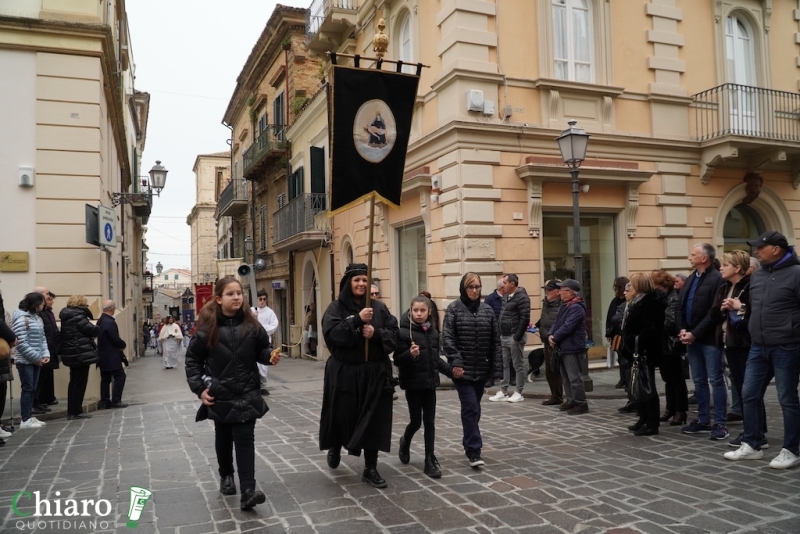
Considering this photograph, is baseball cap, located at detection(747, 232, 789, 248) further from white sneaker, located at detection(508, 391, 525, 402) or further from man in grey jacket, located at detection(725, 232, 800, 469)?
white sneaker, located at detection(508, 391, 525, 402)

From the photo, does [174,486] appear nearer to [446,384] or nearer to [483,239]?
[446,384]

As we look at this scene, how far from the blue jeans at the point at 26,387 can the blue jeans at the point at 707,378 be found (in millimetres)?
8314

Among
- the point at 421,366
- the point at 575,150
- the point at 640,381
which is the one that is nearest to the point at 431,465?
the point at 421,366

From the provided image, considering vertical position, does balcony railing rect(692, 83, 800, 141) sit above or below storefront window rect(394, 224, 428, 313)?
above

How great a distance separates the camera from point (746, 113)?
14.6 metres

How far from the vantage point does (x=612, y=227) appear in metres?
13.7

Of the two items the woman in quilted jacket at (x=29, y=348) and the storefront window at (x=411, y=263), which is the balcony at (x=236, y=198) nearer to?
the storefront window at (x=411, y=263)

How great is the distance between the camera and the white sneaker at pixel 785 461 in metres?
5.63

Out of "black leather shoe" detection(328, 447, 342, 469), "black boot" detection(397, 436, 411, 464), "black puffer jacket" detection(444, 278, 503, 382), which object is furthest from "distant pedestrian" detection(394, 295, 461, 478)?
"black leather shoe" detection(328, 447, 342, 469)

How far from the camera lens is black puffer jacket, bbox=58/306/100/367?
934cm

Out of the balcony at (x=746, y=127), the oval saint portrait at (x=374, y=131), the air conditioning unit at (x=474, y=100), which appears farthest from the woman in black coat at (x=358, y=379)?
the balcony at (x=746, y=127)

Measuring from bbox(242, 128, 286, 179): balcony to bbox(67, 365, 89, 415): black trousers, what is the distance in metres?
15.5

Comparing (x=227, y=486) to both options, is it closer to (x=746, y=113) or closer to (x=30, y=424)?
(x=30, y=424)

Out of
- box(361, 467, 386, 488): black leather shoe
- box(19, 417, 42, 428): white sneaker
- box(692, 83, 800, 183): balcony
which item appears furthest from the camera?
box(692, 83, 800, 183): balcony
